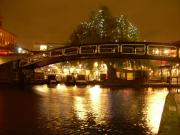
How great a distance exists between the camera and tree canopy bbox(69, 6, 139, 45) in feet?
291

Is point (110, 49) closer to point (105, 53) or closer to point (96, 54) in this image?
point (96, 54)

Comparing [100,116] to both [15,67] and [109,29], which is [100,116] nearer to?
[15,67]

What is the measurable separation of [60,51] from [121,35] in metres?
15.4

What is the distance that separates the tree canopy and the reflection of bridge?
39.7 ft

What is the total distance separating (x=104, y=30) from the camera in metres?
89.6

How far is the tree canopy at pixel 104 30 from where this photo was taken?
88.7 meters

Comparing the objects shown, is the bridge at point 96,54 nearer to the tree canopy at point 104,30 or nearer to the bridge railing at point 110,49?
the bridge railing at point 110,49

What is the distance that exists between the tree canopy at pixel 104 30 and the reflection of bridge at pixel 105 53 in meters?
12.1

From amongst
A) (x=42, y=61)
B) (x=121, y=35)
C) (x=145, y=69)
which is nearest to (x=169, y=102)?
(x=42, y=61)

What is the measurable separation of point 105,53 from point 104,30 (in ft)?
70.6

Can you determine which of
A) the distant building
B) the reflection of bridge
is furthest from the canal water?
the distant building

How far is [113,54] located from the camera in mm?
68562

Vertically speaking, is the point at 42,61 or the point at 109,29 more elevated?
the point at 109,29

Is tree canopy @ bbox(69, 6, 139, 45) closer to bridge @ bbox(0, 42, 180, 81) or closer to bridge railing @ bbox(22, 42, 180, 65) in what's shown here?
bridge @ bbox(0, 42, 180, 81)
